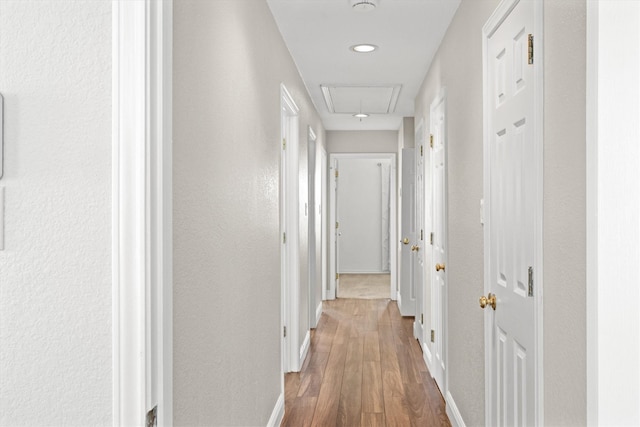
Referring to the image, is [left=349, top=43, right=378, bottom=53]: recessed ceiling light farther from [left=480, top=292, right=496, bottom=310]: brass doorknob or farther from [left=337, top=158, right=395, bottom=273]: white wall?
[left=337, top=158, right=395, bottom=273]: white wall

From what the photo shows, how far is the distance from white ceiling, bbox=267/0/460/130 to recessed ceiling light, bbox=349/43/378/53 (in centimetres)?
4

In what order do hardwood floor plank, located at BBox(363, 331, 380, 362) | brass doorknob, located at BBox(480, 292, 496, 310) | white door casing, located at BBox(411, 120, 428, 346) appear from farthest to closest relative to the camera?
white door casing, located at BBox(411, 120, 428, 346)
hardwood floor plank, located at BBox(363, 331, 380, 362)
brass doorknob, located at BBox(480, 292, 496, 310)

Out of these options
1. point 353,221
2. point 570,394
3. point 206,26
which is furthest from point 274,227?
point 353,221

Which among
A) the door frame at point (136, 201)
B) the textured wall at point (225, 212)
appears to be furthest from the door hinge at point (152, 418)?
the textured wall at point (225, 212)

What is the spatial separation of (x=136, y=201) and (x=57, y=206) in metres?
0.18

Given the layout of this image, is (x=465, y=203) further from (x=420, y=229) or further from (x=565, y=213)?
(x=420, y=229)

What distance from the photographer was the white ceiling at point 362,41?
2.91 meters

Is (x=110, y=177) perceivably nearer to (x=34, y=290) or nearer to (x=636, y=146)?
(x=34, y=290)

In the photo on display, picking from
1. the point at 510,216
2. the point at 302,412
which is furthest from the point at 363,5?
the point at 302,412

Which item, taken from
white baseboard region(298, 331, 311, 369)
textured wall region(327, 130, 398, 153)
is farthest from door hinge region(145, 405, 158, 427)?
textured wall region(327, 130, 398, 153)

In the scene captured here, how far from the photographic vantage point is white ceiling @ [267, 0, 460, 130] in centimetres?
291

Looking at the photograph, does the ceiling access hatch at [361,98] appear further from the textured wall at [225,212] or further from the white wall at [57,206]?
the white wall at [57,206]

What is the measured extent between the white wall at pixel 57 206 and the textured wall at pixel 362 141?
21.2ft

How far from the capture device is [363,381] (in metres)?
3.95
